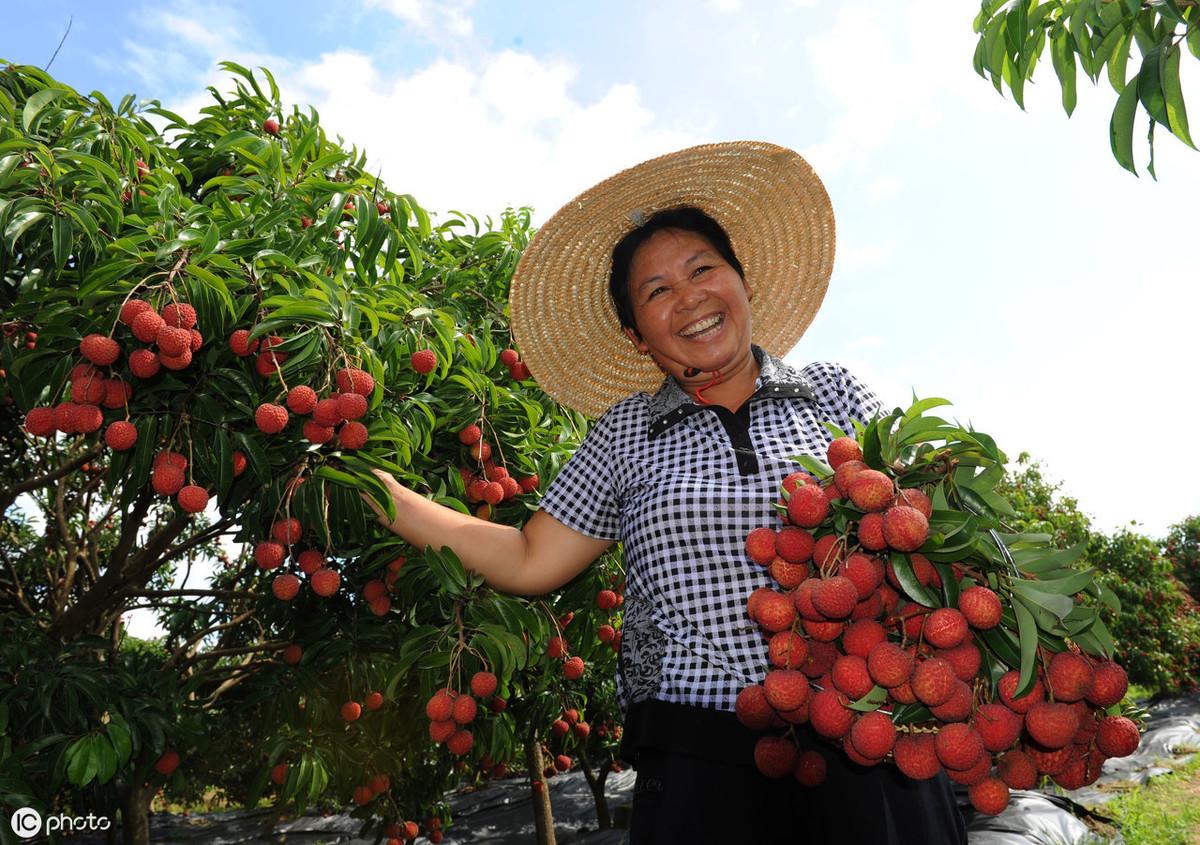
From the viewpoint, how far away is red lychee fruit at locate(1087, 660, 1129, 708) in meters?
0.91

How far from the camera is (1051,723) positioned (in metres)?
0.91

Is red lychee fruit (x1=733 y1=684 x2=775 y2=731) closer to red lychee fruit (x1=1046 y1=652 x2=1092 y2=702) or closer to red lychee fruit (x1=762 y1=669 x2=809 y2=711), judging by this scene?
red lychee fruit (x1=762 y1=669 x2=809 y2=711)

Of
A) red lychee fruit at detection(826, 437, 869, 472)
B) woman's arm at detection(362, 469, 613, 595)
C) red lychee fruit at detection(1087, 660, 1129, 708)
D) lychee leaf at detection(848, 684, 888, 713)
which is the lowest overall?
red lychee fruit at detection(1087, 660, 1129, 708)

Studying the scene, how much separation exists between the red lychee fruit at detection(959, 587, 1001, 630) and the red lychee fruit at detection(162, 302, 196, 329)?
4.67 feet

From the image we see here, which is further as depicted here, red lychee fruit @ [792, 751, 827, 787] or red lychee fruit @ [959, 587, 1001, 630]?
red lychee fruit @ [792, 751, 827, 787]

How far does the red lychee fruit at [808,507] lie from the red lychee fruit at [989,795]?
342 millimetres

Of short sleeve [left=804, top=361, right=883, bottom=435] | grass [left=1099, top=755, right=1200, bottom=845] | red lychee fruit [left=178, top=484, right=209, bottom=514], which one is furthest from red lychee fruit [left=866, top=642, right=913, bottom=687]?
grass [left=1099, top=755, right=1200, bottom=845]

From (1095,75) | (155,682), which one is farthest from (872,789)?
(155,682)

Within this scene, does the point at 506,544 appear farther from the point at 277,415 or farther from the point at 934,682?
the point at 934,682

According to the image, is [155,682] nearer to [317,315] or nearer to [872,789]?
[317,315]

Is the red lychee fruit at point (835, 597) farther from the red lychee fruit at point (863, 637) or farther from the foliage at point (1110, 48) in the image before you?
the foliage at point (1110, 48)

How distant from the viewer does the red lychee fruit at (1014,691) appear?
36.6 inches

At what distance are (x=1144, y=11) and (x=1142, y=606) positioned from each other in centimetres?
1028

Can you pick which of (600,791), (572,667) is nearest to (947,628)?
(572,667)
